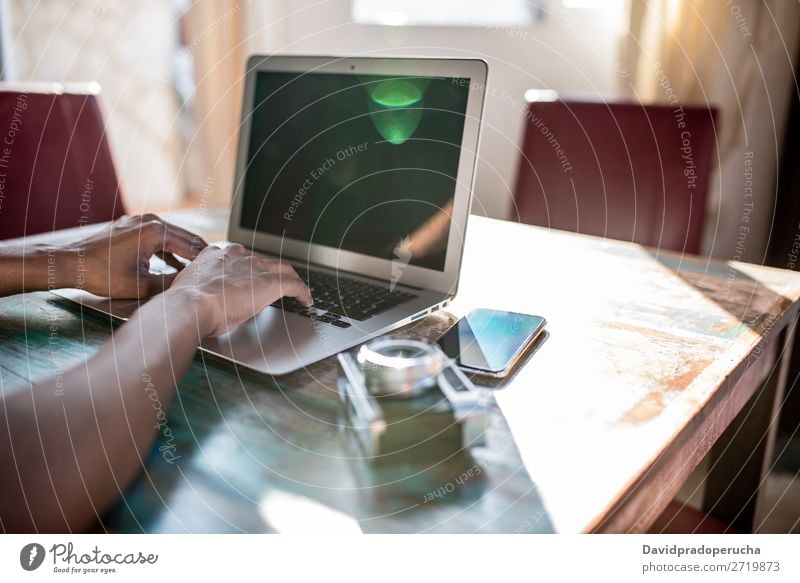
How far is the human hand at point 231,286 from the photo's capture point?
1.88ft

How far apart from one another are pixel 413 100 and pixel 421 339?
295 mm

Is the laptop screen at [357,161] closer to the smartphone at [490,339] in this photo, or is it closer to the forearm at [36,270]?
the smartphone at [490,339]

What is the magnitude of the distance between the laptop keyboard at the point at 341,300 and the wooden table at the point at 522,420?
0.05m

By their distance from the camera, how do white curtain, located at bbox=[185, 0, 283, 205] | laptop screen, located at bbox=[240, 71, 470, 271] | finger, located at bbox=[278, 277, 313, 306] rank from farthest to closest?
1. white curtain, located at bbox=[185, 0, 283, 205]
2. laptop screen, located at bbox=[240, 71, 470, 271]
3. finger, located at bbox=[278, 277, 313, 306]

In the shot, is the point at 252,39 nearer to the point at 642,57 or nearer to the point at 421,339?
the point at 642,57

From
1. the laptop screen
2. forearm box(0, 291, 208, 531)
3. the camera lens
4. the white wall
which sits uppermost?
the white wall

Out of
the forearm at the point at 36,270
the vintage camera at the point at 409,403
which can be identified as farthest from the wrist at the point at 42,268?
the vintage camera at the point at 409,403

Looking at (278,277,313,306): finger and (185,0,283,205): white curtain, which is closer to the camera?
(278,277,313,306): finger

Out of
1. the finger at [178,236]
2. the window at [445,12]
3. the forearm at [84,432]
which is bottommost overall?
the forearm at [84,432]

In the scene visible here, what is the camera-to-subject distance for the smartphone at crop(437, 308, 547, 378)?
1.80ft

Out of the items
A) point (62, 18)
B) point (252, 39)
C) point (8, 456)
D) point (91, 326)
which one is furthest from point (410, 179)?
point (62, 18)

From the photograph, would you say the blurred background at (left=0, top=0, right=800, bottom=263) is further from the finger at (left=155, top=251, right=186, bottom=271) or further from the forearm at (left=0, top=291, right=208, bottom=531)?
the forearm at (left=0, top=291, right=208, bottom=531)

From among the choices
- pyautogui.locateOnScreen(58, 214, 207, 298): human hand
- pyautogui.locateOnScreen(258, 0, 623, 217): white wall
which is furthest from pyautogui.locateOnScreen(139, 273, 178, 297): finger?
pyautogui.locateOnScreen(258, 0, 623, 217): white wall

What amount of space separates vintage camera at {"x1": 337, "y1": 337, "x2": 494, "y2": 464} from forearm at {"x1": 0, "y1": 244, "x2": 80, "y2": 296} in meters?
0.37
